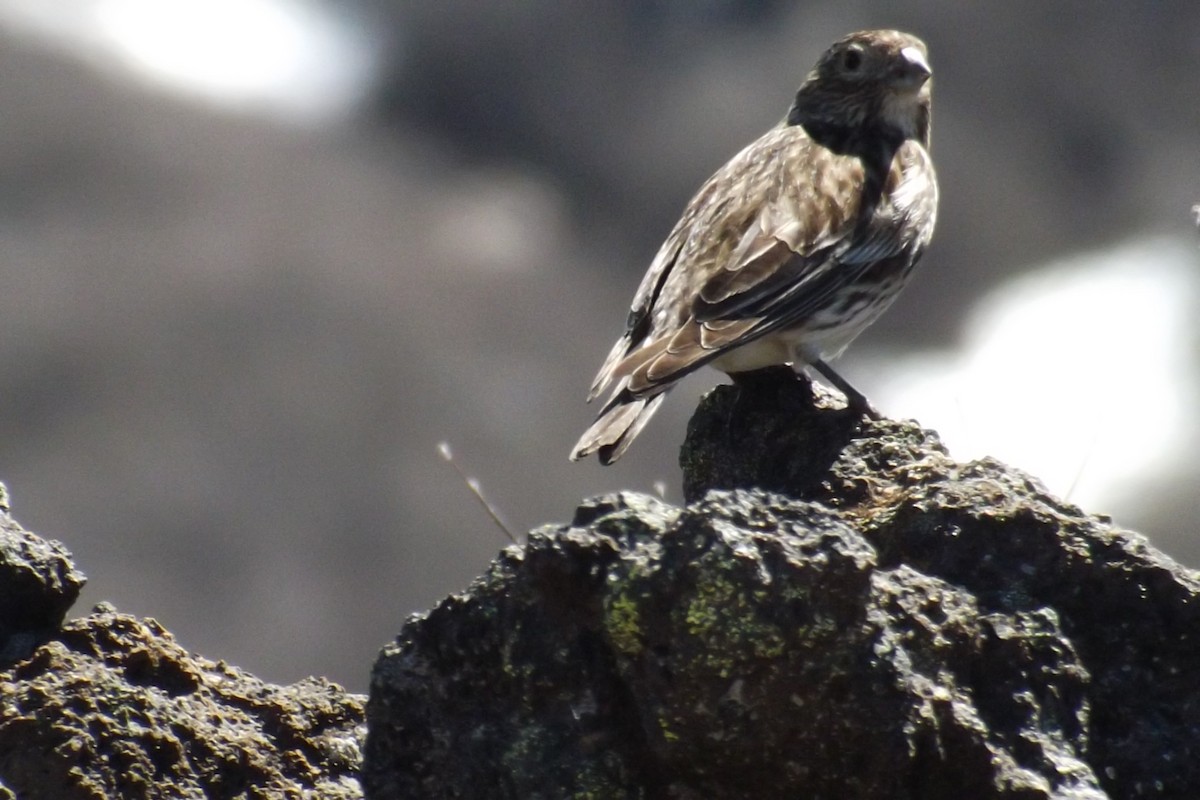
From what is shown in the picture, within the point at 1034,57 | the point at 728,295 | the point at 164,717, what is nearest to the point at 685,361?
the point at 728,295

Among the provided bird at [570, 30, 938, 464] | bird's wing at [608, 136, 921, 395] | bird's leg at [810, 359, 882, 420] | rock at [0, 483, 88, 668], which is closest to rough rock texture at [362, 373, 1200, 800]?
rock at [0, 483, 88, 668]

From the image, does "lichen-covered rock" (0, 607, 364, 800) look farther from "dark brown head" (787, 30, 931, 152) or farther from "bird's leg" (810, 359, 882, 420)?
"dark brown head" (787, 30, 931, 152)

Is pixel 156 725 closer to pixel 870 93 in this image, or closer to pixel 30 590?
pixel 30 590

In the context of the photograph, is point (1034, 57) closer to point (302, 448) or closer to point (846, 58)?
point (302, 448)

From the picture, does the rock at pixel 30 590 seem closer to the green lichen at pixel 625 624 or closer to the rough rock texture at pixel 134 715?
the rough rock texture at pixel 134 715

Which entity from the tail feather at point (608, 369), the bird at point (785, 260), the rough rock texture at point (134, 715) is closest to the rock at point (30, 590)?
the rough rock texture at point (134, 715)
